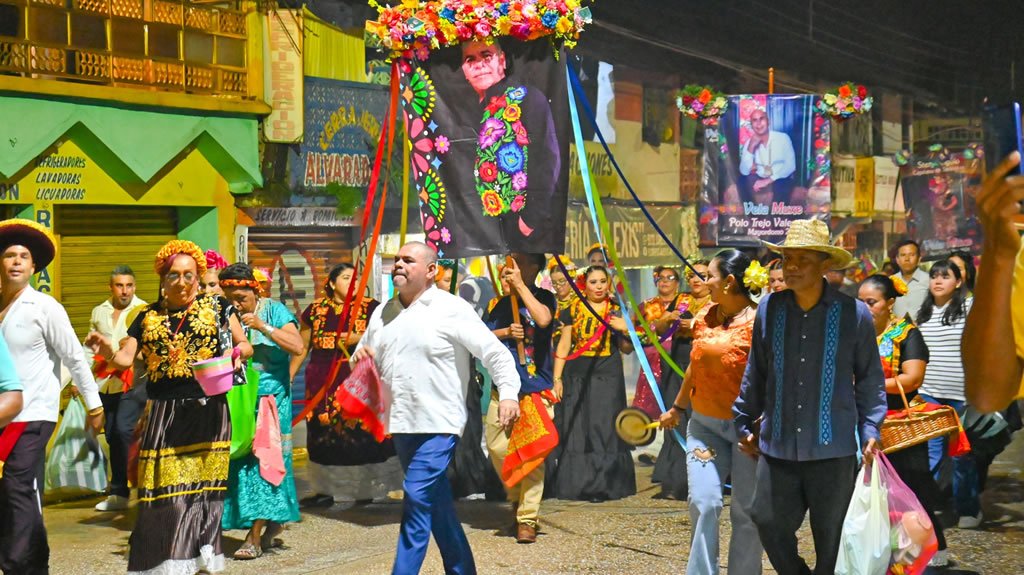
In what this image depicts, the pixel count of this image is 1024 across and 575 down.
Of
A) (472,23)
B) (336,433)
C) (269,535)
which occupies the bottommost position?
(269,535)

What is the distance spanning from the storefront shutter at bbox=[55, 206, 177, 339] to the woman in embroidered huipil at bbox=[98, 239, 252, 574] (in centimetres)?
639

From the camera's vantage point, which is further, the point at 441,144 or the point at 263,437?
the point at 441,144

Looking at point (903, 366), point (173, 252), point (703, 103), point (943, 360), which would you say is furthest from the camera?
point (703, 103)

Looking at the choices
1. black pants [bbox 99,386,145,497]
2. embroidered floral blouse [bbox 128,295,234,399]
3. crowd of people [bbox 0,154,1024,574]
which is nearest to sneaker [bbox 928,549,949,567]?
crowd of people [bbox 0,154,1024,574]

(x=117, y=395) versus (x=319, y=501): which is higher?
(x=117, y=395)

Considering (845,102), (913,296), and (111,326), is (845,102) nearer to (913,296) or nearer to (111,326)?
(913,296)

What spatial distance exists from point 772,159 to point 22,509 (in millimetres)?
11473

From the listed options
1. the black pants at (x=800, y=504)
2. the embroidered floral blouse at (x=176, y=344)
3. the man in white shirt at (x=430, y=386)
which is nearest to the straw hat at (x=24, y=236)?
the embroidered floral blouse at (x=176, y=344)

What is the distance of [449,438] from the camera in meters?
6.89

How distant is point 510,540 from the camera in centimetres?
911

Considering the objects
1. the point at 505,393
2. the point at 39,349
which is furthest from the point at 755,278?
the point at 39,349

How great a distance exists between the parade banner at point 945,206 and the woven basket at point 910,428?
15.3m

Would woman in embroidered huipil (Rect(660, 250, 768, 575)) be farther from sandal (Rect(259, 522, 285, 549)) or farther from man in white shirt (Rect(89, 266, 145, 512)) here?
man in white shirt (Rect(89, 266, 145, 512))

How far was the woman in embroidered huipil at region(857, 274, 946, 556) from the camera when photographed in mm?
7453
